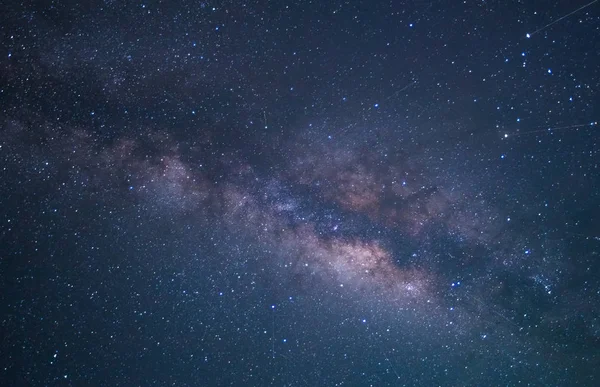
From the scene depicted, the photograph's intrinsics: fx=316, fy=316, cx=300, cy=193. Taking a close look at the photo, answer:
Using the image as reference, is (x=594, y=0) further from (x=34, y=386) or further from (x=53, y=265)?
(x=34, y=386)

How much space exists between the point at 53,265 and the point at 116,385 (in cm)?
274

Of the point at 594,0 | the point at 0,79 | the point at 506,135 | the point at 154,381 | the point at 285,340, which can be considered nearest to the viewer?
the point at 594,0

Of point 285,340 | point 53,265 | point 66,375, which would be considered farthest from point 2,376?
point 285,340

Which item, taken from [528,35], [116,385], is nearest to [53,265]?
[116,385]

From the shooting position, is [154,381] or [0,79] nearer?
[0,79]

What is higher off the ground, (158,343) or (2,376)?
(158,343)

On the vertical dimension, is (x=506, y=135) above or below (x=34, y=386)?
above

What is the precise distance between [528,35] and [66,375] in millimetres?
9409

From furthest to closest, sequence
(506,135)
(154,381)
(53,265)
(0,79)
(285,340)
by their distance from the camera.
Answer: (154,381) → (285,340) → (53,265) → (506,135) → (0,79)

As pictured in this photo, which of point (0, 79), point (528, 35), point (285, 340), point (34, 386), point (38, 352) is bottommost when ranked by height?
point (34, 386)

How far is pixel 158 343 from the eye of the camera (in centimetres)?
605

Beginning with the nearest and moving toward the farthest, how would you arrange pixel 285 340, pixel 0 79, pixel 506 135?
pixel 0 79, pixel 506 135, pixel 285 340

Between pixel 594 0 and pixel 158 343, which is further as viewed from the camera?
pixel 158 343

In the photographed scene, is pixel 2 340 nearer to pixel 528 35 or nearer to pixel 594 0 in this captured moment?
pixel 528 35
